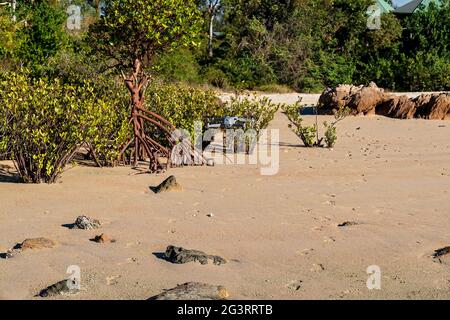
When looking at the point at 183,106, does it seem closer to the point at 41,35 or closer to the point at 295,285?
the point at 295,285

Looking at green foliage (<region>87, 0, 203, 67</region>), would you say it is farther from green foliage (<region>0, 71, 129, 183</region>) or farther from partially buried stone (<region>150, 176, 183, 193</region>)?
partially buried stone (<region>150, 176, 183, 193</region>)

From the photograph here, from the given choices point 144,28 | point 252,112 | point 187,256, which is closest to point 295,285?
point 187,256

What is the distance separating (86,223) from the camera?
5.76 metres

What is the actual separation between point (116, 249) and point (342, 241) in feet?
6.28

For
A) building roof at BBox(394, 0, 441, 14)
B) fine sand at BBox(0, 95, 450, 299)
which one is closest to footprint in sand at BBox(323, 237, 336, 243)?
fine sand at BBox(0, 95, 450, 299)

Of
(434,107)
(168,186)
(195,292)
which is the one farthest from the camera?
(434,107)

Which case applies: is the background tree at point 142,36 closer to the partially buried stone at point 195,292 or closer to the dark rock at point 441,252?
the dark rock at point 441,252

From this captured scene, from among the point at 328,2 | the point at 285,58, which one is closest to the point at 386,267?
the point at 285,58

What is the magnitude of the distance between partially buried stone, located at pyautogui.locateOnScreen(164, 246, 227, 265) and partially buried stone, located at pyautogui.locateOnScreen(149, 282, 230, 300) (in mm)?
618

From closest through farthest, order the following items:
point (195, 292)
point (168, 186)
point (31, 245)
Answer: point (195, 292) → point (31, 245) → point (168, 186)

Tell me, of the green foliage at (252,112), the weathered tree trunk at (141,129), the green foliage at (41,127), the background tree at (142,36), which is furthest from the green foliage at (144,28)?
the green foliage at (252,112)

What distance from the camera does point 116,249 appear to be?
5152 millimetres

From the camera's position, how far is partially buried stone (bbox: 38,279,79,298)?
412 cm

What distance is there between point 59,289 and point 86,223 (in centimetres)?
166
